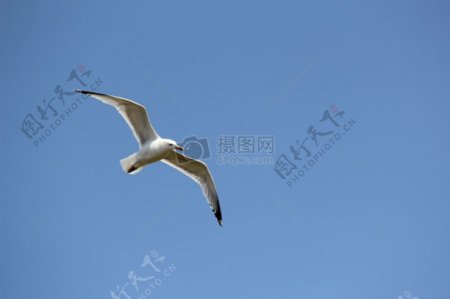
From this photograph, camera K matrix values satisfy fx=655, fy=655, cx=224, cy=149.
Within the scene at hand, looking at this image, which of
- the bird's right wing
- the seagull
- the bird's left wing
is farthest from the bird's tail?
the bird's left wing

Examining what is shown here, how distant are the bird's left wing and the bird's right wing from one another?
0.91ft

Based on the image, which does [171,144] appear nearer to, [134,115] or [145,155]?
[145,155]

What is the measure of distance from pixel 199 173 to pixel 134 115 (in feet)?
2.51

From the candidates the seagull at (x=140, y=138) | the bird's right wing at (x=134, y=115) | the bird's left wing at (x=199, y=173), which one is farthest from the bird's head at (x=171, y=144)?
the bird's left wing at (x=199, y=173)

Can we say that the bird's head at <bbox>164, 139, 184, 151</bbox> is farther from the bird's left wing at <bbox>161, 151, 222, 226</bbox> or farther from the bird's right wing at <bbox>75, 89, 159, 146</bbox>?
the bird's left wing at <bbox>161, 151, 222, 226</bbox>

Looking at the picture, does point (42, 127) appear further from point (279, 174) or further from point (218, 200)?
point (279, 174)

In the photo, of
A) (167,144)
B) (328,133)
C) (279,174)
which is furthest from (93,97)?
(328,133)

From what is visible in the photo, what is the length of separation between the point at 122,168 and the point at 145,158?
0.57ft

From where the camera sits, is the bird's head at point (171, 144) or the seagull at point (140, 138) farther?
the bird's head at point (171, 144)

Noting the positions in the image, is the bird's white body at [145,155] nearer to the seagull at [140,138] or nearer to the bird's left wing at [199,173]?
the seagull at [140,138]

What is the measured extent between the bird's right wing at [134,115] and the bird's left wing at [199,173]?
0.28 m

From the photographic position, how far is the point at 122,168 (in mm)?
4547

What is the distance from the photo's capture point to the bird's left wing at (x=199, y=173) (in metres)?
4.88

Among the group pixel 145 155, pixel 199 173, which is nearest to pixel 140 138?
pixel 145 155
